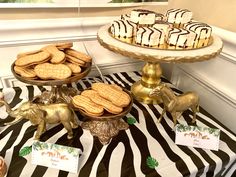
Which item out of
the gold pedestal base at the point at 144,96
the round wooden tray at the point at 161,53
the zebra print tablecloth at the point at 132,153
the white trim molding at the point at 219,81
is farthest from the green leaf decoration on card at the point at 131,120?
the white trim molding at the point at 219,81

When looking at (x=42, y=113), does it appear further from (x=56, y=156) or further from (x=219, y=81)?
(x=219, y=81)

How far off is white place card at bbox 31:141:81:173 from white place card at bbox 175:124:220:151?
307mm

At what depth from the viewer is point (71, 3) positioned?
34.5 inches

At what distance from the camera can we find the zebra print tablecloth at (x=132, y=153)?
588 millimetres

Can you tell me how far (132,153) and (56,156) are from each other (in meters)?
0.21

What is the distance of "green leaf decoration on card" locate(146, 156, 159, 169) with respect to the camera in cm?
61

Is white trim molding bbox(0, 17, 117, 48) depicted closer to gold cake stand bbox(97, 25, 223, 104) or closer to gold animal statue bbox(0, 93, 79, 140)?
gold cake stand bbox(97, 25, 223, 104)

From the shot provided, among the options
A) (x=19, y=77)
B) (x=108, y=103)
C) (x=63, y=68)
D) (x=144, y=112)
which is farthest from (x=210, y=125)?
(x=19, y=77)

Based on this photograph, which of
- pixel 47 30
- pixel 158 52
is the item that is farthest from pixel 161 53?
pixel 47 30

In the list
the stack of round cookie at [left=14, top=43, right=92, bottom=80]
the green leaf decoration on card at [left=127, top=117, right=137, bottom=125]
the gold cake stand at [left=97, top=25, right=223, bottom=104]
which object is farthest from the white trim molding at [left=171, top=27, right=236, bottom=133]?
the stack of round cookie at [left=14, top=43, right=92, bottom=80]

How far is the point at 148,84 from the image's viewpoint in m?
0.87

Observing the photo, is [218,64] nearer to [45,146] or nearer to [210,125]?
[210,125]

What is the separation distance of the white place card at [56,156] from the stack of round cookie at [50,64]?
18 centimetres

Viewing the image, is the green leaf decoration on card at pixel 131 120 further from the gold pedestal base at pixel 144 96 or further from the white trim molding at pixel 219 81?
the white trim molding at pixel 219 81
